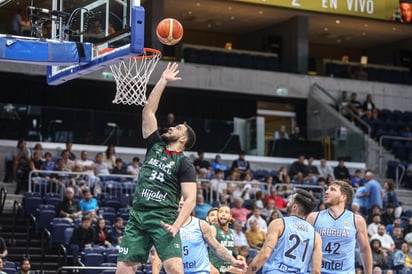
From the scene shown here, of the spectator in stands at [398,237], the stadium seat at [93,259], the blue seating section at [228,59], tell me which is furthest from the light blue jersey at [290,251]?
the blue seating section at [228,59]

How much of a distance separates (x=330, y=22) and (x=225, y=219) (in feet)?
83.7

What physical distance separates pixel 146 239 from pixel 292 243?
168 cm

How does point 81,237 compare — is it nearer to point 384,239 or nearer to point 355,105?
point 384,239

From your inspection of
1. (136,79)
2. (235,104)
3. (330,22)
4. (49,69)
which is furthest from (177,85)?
(49,69)

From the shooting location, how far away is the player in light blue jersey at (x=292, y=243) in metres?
9.88

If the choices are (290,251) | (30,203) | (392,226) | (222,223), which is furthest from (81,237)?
(290,251)

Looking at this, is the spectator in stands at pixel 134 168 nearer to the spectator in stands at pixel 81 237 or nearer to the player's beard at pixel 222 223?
the spectator in stands at pixel 81 237

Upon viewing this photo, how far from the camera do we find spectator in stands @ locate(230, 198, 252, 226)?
73.2 feet

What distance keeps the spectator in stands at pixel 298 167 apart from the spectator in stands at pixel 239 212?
616cm

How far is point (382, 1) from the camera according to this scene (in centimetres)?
3588

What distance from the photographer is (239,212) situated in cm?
2239

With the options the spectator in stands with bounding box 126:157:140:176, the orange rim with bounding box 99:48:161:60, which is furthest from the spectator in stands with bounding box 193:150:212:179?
the orange rim with bounding box 99:48:161:60

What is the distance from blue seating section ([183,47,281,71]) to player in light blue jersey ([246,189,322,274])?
77.5ft

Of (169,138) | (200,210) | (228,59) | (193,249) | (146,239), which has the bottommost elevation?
(200,210)
